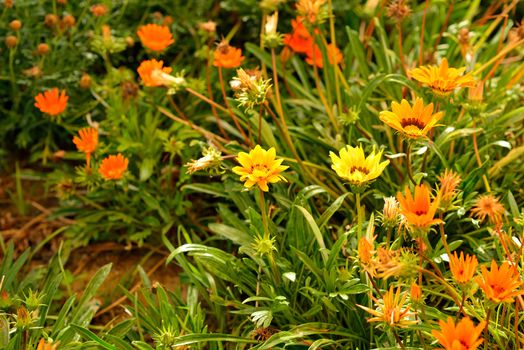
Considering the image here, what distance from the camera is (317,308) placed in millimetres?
1691

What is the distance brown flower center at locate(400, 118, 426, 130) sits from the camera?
157 cm

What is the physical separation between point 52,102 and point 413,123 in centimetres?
118

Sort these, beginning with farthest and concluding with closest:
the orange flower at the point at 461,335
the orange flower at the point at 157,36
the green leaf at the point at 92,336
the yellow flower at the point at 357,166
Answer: the orange flower at the point at 157,36 → the green leaf at the point at 92,336 → the yellow flower at the point at 357,166 → the orange flower at the point at 461,335

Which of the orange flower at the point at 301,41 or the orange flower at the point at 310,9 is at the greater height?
the orange flower at the point at 310,9

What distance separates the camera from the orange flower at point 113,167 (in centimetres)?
205

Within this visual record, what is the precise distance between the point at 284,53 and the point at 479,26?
699 mm

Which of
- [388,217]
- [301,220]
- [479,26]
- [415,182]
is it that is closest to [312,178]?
[301,220]

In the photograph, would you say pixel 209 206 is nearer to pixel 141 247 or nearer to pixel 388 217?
pixel 141 247

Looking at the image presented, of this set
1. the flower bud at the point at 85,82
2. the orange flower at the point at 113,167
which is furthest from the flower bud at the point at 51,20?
the orange flower at the point at 113,167

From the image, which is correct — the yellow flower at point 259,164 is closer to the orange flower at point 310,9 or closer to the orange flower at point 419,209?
the orange flower at point 419,209

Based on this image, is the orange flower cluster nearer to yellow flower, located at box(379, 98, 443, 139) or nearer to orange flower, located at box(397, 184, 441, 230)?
yellow flower, located at box(379, 98, 443, 139)

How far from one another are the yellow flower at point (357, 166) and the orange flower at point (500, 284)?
0.32 m

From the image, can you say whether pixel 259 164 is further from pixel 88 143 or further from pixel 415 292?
pixel 88 143

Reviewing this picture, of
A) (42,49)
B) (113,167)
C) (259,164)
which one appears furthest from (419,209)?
(42,49)
